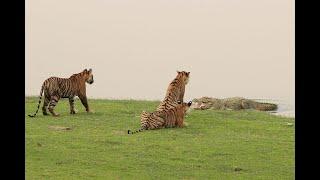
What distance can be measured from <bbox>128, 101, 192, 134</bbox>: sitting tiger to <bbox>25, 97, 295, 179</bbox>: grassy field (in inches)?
9.3

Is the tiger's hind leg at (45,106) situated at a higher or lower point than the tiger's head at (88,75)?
lower

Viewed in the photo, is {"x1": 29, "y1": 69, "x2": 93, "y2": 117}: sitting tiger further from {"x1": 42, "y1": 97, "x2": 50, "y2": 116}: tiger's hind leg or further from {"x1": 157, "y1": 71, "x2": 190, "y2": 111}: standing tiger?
{"x1": 157, "y1": 71, "x2": 190, "y2": 111}: standing tiger

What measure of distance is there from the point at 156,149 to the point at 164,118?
2346 millimetres

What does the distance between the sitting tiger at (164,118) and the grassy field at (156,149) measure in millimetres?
235

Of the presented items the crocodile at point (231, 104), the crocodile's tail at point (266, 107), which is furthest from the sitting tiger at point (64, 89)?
the crocodile's tail at point (266, 107)

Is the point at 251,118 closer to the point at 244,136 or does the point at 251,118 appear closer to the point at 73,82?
the point at 244,136

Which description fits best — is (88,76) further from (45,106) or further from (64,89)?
(45,106)

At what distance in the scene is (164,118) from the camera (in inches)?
470

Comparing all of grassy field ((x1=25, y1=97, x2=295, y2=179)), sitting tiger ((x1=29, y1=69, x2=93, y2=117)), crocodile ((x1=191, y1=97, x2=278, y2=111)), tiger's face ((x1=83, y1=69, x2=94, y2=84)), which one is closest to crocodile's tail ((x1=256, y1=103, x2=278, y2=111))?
crocodile ((x1=191, y1=97, x2=278, y2=111))

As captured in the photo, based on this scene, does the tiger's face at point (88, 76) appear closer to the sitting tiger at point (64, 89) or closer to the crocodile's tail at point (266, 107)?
the sitting tiger at point (64, 89)

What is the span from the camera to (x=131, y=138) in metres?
10.7

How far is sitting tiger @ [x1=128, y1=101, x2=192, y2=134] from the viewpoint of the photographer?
11.7m

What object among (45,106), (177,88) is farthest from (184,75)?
(45,106)

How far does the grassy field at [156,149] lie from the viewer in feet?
26.8
